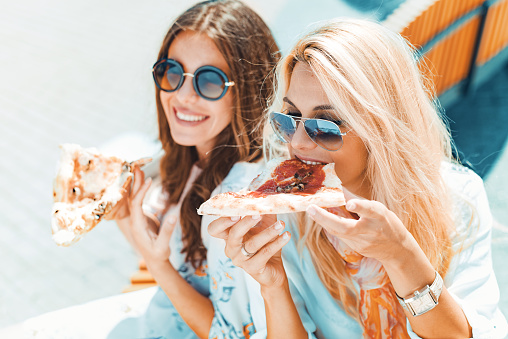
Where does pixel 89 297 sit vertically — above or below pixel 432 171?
below

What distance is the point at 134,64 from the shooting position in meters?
8.59

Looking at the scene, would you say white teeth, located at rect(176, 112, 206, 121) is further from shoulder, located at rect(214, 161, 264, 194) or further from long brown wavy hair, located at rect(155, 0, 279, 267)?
shoulder, located at rect(214, 161, 264, 194)

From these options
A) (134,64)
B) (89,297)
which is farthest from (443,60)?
(134,64)

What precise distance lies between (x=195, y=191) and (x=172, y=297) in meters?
0.71

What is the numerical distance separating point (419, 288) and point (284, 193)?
2.10ft

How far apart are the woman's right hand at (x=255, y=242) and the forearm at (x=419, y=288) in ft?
1.43

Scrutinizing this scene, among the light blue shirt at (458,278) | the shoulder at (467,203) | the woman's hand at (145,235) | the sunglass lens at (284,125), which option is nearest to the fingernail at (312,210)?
the sunglass lens at (284,125)

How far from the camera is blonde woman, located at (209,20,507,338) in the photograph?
5.97 ft

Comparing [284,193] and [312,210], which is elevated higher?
[312,210]

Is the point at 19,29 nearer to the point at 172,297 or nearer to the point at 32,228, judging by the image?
the point at 32,228

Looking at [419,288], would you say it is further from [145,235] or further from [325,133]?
[145,235]

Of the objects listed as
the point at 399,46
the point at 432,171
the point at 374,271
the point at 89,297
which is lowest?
the point at 89,297

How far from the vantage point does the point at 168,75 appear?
9.59ft

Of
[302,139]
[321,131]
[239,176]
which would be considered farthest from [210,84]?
[321,131]
